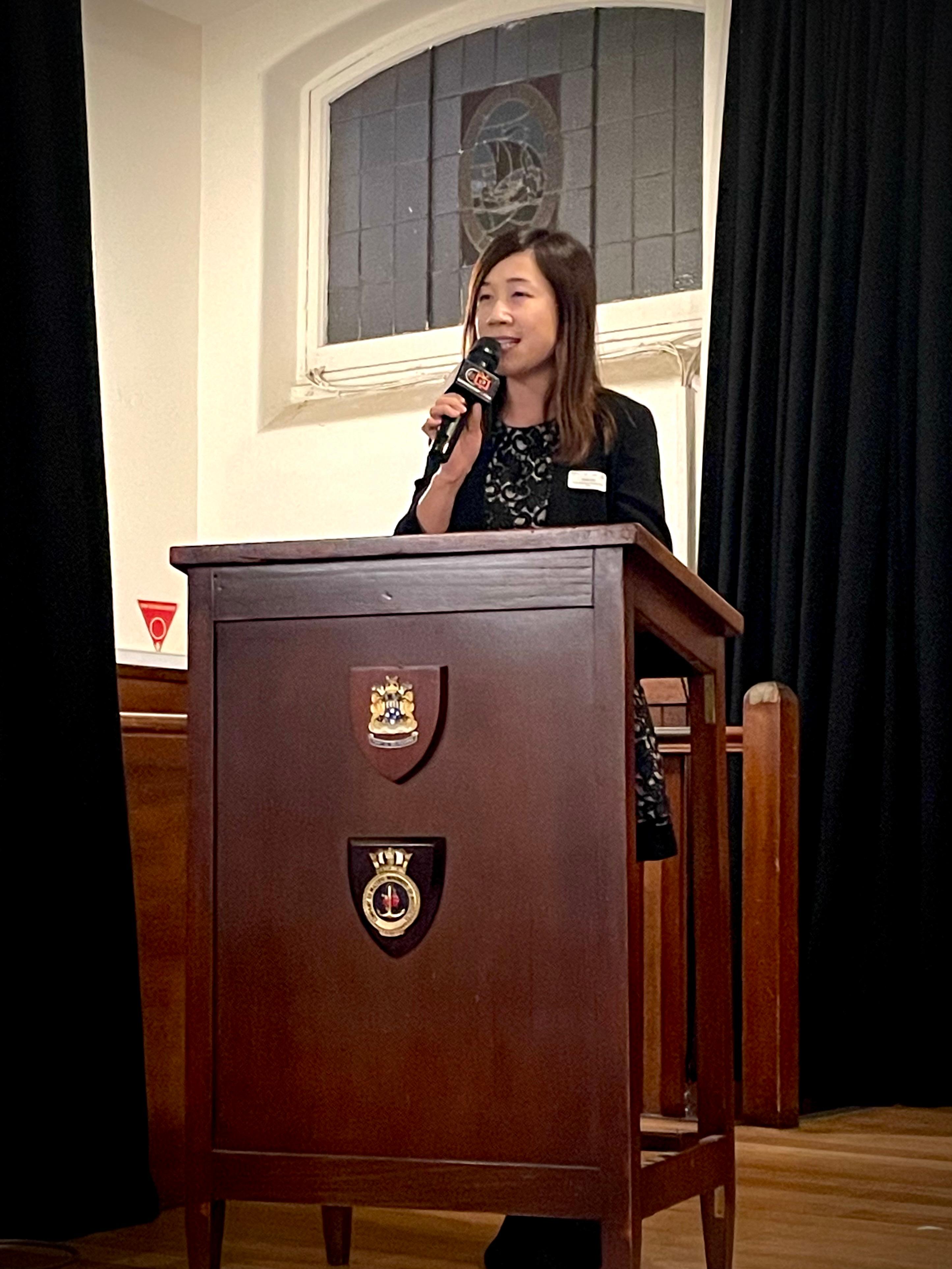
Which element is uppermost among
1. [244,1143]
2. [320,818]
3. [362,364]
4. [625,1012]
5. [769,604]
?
[362,364]

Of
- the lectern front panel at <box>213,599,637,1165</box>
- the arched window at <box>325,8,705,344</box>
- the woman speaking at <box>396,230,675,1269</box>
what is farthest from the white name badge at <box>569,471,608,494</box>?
the arched window at <box>325,8,705,344</box>

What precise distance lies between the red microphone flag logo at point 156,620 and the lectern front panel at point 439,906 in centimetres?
360

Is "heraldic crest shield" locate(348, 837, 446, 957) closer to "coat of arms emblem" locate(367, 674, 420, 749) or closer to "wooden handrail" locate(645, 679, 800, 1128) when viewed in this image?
"coat of arms emblem" locate(367, 674, 420, 749)

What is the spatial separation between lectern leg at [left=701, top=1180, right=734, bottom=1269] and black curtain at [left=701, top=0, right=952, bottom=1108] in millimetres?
1968

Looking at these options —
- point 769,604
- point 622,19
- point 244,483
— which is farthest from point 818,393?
point 244,483

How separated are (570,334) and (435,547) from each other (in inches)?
21.6

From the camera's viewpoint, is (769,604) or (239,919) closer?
(239,919)

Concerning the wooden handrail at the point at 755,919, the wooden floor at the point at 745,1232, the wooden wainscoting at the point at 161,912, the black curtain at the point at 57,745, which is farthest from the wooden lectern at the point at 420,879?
the wooden handrail at the point at 755,919

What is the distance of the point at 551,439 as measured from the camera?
6.42 ft

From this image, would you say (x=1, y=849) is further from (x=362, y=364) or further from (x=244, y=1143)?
(x=362, y=364)

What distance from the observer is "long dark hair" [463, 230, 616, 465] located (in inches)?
75.3

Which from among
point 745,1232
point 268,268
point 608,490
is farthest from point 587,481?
point 268,268

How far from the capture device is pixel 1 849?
2086mm

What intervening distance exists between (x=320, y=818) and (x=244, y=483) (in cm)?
405
